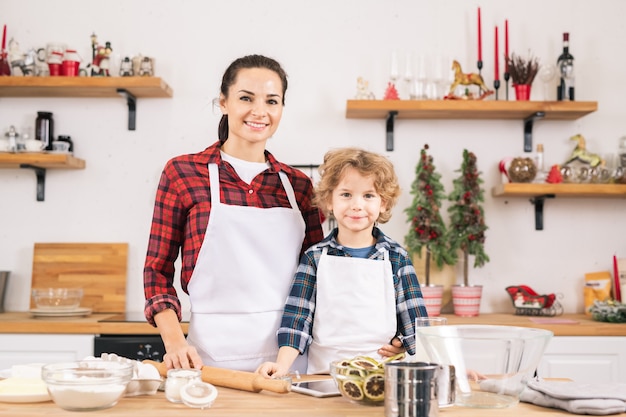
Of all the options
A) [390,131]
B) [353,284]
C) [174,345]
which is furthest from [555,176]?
[174,345]

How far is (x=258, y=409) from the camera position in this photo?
1.33 m

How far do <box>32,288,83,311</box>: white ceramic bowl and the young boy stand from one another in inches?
65.7

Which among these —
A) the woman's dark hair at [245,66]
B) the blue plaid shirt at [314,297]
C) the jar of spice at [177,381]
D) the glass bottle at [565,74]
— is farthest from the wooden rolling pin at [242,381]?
the glass bottle at [565,74]

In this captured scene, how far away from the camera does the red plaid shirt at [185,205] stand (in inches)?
80.8

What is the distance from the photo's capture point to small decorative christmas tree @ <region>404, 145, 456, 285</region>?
138 inches

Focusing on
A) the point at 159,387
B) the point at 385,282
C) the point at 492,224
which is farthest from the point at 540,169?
the point at 159,387

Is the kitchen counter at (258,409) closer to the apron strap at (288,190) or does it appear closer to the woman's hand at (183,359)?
the woman's hand at (183,359)

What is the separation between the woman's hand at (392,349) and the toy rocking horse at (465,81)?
1878 millimetres

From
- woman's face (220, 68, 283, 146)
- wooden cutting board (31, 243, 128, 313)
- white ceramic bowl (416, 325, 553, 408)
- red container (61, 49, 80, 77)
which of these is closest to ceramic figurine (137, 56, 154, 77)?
red container (61, 49, 80, 77)

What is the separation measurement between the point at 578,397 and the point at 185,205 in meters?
1.15

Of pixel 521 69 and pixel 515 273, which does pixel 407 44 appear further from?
pixel 515 273

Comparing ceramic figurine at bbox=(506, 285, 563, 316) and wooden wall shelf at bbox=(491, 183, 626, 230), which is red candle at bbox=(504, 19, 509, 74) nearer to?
wooden wall shelf at bbox=(491, 183, 626, 230)

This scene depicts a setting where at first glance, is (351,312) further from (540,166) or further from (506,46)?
(506,46)

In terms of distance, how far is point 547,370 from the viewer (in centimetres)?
314
